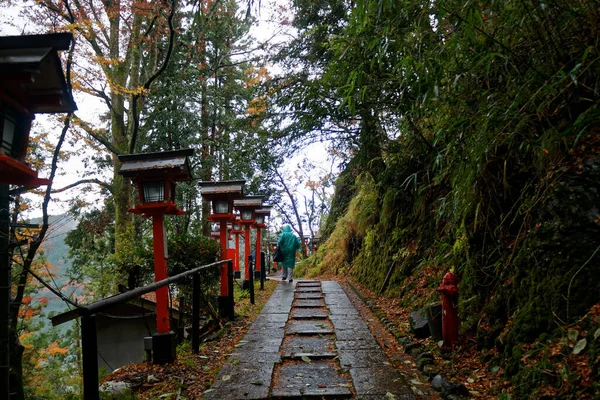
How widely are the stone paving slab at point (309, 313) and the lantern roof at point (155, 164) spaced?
299cm

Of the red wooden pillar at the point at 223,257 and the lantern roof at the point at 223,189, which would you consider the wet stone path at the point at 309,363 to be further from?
the lantern roof at the point at 223,189

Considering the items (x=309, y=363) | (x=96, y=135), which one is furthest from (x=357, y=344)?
(x=96, y=135)

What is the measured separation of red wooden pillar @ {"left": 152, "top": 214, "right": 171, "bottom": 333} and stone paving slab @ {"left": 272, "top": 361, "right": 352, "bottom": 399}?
1.50 m

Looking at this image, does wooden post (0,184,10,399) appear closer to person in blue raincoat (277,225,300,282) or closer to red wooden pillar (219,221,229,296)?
red wooden pillar (219,221,229,296)

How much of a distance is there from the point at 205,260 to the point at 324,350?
3366 millimetres

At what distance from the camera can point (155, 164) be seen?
16.2 feet

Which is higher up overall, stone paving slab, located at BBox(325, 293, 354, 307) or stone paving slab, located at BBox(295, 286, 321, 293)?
stone paving slab, located at BBox(295, 286, 321, 293)

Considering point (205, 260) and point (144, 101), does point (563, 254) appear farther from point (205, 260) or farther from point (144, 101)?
point (144, 101)

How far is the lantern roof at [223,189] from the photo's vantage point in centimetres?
816

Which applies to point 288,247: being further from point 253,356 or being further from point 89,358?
point 89,358

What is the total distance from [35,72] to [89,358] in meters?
2.00

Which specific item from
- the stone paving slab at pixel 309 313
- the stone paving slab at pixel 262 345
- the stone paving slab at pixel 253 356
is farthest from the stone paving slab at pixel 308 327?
the stone paving slab at pixel 253 356

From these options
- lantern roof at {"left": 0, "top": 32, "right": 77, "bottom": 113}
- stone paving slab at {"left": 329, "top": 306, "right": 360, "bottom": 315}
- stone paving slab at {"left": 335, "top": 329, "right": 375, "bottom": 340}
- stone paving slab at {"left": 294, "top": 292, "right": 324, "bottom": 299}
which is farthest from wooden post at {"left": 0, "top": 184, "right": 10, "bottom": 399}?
stone paving slab at {"left": 294, "top": 292, "right": 324, "bottom": 299}

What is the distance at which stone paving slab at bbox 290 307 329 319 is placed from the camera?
6298 mm
